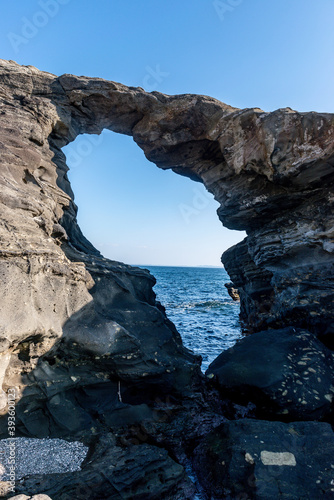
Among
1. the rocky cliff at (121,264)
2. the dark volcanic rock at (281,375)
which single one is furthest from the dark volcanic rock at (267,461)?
the dark volcanic rock at (281,375)

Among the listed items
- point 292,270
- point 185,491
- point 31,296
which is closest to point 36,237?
point 31,296

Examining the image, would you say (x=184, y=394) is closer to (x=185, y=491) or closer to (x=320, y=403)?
(x=185, y=491)

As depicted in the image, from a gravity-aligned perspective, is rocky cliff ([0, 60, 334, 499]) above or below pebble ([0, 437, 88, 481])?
above

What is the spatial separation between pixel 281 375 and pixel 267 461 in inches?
118

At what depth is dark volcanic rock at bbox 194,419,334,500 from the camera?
14.2ft

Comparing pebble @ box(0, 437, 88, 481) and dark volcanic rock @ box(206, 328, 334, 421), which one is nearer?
pebble @ box(0, 437, 88, 481)

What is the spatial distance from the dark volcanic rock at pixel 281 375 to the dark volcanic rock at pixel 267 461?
1364 millimetres

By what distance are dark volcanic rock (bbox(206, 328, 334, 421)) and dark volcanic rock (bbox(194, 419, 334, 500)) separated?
1364 millimetres

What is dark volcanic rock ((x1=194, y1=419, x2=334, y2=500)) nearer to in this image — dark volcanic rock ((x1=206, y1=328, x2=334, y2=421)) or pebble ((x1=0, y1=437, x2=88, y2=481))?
dark volcanic rock ((x1=206, y1=328, x2=334, y2=421))

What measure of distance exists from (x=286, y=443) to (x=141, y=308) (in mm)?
5298

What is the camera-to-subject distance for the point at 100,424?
20.6 feet

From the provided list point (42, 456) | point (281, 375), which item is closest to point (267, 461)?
point (281, 375)

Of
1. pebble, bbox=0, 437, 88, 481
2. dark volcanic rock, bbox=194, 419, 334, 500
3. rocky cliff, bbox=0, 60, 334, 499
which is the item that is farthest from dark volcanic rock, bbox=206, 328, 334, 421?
pebble, bbox=0, 437, 88, 481

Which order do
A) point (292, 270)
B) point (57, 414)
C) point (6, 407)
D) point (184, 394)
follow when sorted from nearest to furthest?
point (6, 407)
point (57, 414)
point (184, 394)
point (292, 270)
